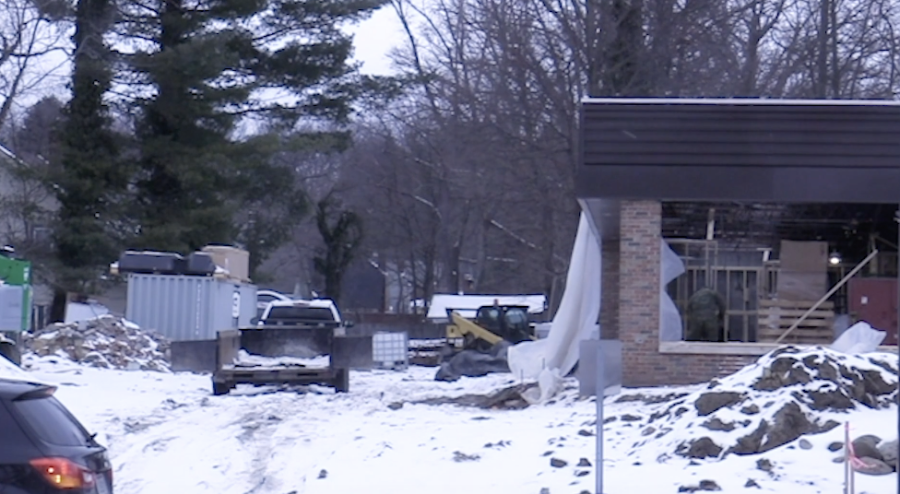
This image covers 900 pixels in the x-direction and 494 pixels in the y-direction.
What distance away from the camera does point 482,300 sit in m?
48.4

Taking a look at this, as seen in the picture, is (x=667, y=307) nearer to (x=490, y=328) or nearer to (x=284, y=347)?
(x=284, y=347)

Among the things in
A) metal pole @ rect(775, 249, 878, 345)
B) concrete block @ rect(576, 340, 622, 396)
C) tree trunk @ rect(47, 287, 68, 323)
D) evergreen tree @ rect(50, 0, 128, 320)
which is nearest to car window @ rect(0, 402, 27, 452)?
Result: concrete block @ rect(576, 340, 622, 396)

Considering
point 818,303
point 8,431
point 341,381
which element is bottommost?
point 341,381

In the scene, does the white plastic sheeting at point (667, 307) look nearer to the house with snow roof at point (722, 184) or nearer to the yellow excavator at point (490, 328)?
the house with snow roof at point (722, 184)

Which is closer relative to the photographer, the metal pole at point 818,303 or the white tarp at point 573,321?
the metal pole at point 818,303

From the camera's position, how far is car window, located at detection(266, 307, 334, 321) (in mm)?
29114

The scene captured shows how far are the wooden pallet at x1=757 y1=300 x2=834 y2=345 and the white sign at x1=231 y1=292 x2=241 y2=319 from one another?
672 inches

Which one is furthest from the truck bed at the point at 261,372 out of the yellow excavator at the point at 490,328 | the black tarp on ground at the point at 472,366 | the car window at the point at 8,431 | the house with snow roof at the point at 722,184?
the car window at the point at 8,431

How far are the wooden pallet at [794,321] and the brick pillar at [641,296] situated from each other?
262 cm

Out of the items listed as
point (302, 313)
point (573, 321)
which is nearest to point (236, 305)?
point (302, 313)

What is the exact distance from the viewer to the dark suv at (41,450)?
8523 millimetres

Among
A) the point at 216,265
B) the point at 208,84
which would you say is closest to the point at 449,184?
the point at 208,84

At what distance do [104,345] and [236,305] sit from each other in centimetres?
756

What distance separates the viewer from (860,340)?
65.8 ft
